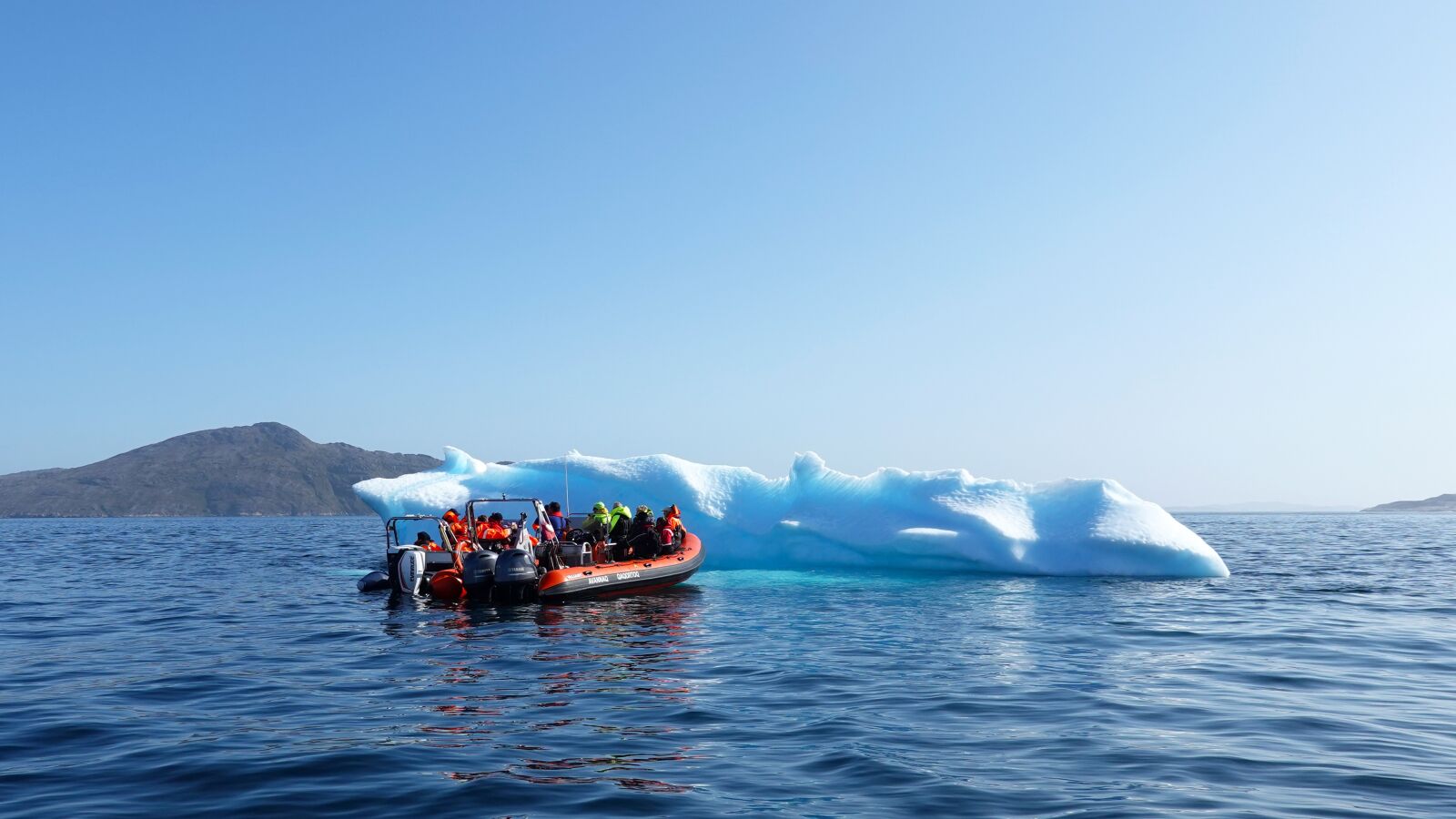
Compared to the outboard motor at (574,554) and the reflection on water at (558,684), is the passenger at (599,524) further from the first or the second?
the reflection on water at (558,684)

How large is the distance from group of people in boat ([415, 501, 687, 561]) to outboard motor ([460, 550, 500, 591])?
1.16 m

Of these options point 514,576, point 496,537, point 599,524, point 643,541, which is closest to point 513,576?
point 514,576

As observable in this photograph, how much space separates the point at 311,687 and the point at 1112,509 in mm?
18095

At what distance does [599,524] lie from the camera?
20219 mm

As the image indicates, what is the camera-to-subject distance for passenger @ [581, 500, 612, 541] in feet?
65.5

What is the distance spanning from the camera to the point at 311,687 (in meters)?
9.47

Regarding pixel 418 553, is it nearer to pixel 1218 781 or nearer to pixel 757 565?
pixel 757 565

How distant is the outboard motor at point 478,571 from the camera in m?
16.5

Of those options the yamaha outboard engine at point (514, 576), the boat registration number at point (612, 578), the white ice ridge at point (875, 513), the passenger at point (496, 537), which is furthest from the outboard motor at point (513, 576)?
the white ice ridge at point (875, 513)

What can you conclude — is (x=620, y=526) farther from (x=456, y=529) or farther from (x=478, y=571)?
(x=478, y=571)

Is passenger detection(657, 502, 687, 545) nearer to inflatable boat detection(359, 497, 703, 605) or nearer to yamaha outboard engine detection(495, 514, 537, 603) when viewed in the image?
inflatable boat detection(359, 497, 703, 605)

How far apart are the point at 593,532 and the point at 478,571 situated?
3804mm

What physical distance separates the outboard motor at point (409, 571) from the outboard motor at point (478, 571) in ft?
3.37

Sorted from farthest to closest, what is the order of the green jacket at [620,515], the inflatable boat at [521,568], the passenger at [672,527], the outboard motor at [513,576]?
1. the green jacket at [620,515]
2. the passenger at [672,527]
3. the inflatable boat at [521,568]
4. the outboard motor at [513,576]
